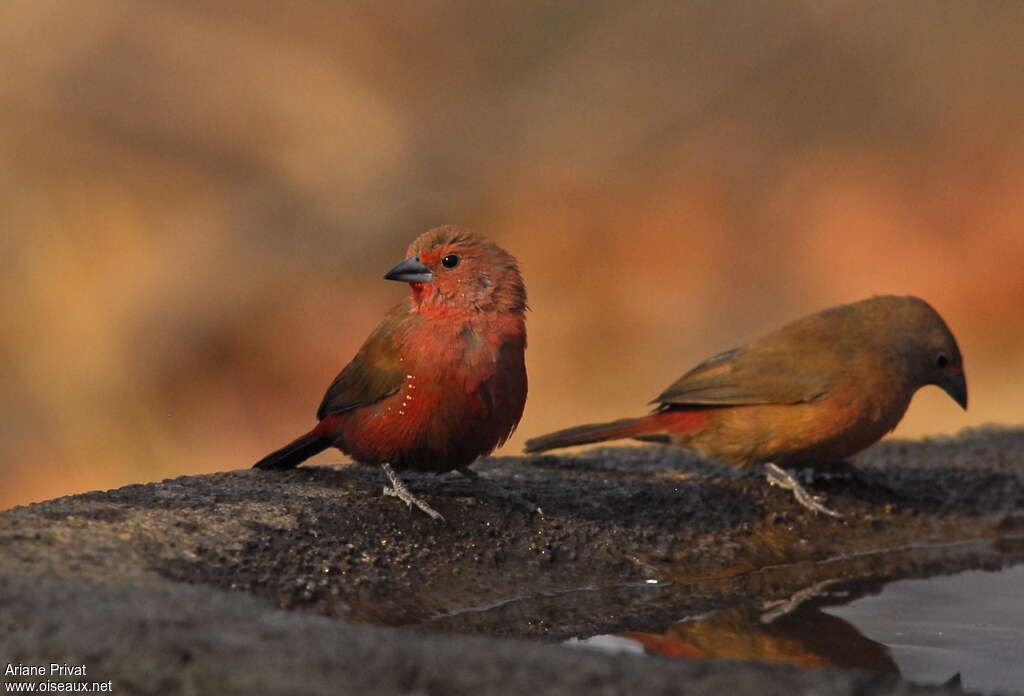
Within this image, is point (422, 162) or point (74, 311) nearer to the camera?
point (74, 311)

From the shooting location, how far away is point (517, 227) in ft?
35.8

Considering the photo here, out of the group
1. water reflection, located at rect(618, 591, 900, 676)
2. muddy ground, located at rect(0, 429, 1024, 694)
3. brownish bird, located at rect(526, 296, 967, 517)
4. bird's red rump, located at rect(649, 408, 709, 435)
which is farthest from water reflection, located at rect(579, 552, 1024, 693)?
bird's red rump, located at rect(649, 408, 709, 435)

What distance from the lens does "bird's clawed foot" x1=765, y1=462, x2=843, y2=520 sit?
5.14 metres

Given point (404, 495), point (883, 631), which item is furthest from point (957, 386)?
point (404, 495)

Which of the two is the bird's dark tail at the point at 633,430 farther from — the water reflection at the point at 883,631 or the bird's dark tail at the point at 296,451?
the water reflection at the point at 883,631

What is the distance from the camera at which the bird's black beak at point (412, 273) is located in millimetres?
4559

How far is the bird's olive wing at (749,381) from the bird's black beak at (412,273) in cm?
140

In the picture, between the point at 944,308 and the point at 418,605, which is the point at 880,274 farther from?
the point at 418,605

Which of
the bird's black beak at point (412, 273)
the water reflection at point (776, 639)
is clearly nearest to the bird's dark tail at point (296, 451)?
the bird's black beak at point (412, 273)

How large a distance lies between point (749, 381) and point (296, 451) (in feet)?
5.79

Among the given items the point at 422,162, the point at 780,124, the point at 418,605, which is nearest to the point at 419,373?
the point at 418,605

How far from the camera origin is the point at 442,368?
4391 mm

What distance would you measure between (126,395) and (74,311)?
763mm

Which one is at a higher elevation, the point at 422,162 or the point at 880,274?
the point at 422,162
